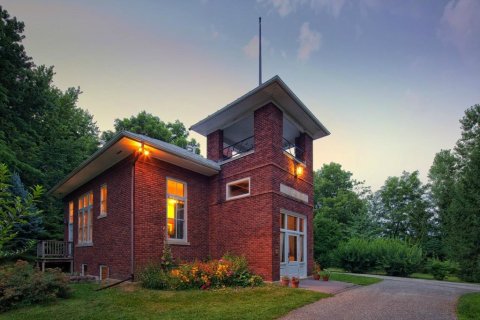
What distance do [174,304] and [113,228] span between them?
5671mm

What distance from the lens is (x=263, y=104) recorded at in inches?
501

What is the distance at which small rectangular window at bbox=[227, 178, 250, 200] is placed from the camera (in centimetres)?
1307

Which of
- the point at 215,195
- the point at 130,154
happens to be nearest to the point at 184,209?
the point at 215,195

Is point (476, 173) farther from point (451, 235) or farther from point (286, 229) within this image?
point (286, 229)

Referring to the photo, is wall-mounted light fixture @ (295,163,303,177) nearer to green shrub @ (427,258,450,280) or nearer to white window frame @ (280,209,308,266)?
white window frame @ (280,209,308,266)

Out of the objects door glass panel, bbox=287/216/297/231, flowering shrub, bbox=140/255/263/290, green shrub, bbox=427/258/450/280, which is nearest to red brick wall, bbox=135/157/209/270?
flowering shrub, bbox=140/255/263/290

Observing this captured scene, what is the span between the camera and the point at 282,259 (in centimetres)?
1277

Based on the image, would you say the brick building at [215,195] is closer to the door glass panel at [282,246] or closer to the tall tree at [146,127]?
the door glass panel at [282,246]

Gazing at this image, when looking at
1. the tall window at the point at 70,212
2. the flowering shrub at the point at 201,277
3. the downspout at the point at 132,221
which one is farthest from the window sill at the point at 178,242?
the tall window at the point at 70,212

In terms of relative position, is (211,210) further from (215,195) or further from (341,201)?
(341,201)

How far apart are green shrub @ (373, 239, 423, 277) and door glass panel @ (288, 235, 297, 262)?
8.92 metres

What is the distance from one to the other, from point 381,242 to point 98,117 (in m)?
33.0

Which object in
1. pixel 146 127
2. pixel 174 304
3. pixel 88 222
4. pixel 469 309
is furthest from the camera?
pixel 146 127

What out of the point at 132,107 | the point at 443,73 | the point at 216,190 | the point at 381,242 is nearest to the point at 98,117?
the point at 132,107
